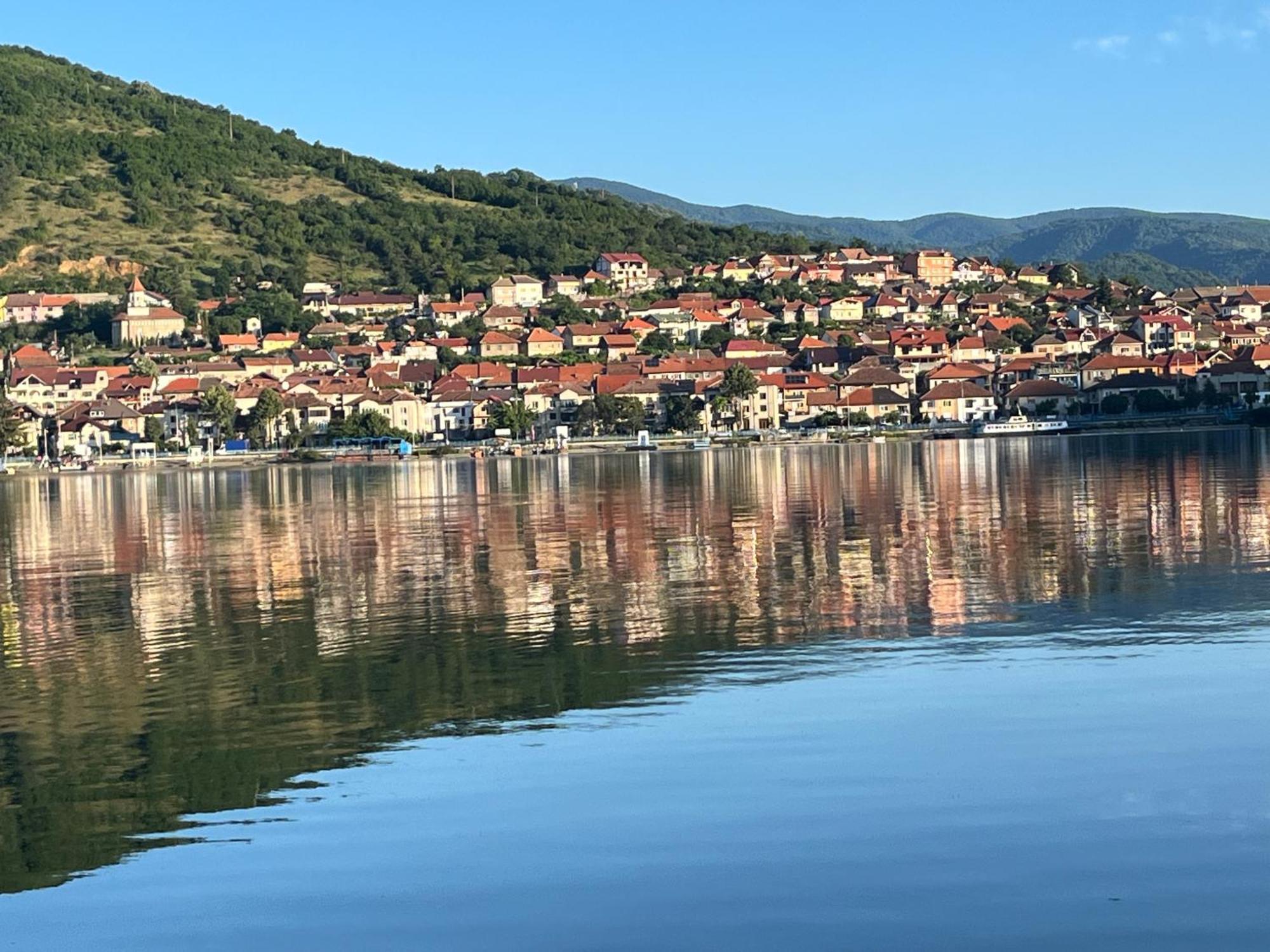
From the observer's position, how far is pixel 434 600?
19.0 meters

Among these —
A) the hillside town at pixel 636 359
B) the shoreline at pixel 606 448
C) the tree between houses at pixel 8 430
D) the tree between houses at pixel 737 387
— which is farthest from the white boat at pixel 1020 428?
the tree between houses at pixel 8 430

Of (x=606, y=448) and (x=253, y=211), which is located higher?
(x=253, y=211)

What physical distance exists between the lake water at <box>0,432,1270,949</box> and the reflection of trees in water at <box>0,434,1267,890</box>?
7cm

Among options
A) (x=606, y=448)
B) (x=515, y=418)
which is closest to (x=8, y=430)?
(x=515, y=418)

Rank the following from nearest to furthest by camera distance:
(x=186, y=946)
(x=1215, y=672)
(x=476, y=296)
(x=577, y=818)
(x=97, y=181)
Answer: (x=186, y=946), (x=577, y=818), (x=1215, y=672), (x=476, y=296), (x=97, y=181)

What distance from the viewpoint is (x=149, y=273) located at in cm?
13225

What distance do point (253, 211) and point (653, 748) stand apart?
147m

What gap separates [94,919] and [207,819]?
166 cm

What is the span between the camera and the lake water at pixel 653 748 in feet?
26.4

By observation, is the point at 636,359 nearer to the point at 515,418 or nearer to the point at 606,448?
the point at 515,418

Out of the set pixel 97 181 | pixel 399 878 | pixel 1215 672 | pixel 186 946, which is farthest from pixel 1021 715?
pixel 97 181

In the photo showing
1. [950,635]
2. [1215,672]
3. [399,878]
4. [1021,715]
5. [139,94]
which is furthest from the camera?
[139,94]

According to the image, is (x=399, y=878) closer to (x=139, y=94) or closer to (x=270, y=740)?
(x=270, y=740)

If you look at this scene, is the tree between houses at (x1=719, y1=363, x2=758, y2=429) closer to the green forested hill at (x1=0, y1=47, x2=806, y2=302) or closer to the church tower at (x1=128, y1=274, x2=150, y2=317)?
the church tower at (x1=128, y1=274, x2=150, y2=317)
